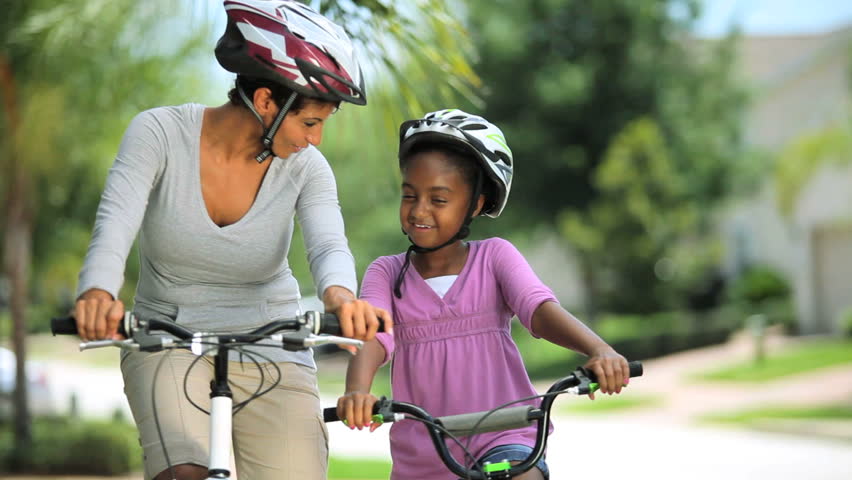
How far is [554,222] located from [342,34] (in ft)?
87.2

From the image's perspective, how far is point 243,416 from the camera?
359cm

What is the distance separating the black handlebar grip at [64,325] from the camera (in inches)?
113

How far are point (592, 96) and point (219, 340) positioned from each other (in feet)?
86.4

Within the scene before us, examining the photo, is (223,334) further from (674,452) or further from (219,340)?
(674,452)

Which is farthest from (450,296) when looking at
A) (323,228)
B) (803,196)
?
(803,196)

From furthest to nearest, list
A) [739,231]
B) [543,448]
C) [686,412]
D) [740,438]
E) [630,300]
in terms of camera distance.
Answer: [739,231]
[630,300]
[686,412]
[740,438]
[543,448]

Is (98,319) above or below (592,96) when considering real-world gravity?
below

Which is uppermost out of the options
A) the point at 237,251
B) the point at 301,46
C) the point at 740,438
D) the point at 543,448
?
→ the point at 301,46

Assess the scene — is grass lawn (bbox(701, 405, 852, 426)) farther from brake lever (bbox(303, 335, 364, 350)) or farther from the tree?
brake lever (bbox(303, 335, 364, 350))

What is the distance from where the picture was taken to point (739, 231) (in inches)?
1404

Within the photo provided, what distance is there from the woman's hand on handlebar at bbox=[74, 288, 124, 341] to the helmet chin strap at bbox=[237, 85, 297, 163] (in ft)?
2.52

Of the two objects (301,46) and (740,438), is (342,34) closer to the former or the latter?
(301,46)

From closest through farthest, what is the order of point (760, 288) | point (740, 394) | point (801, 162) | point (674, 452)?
point (674, 452) → point (740, 394) → point (801, 162) → point (760, 288)

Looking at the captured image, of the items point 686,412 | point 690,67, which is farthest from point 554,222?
point 686,412
